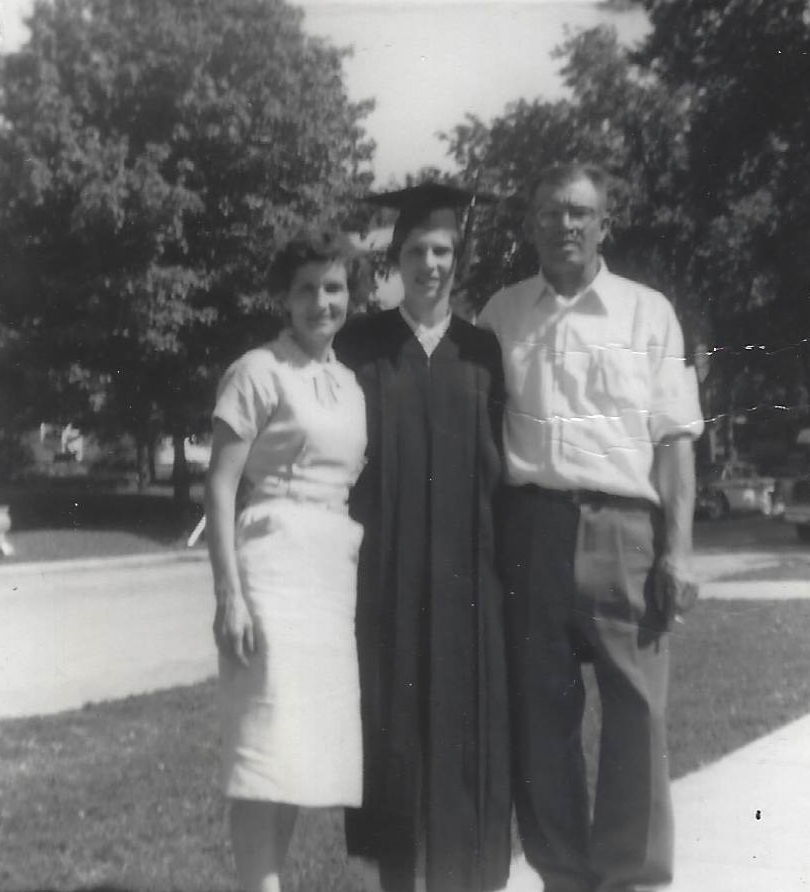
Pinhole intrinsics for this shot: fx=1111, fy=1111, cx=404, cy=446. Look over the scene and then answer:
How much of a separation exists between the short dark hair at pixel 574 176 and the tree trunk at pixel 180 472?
7.15 feet

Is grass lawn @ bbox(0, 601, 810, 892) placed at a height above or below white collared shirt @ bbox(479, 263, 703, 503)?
below

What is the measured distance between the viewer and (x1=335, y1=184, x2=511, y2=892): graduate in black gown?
262 cm

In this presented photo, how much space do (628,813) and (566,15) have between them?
7.64 ft

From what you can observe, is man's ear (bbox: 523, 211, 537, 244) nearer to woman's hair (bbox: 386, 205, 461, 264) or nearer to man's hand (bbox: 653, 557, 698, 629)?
woman's hair (bbox: 386, 205, 461, 264)

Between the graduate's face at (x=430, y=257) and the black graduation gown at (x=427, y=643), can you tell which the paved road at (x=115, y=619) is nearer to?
the black graduation gown at (x=427, y=643)

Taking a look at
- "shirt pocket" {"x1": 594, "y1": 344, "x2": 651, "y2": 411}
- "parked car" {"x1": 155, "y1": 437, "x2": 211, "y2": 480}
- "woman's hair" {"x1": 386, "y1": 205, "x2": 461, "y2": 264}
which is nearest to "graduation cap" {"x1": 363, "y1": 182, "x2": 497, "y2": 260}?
"woman's hair" {"x1": 386, "y1": 205, "x2": 461, "y2": 264}

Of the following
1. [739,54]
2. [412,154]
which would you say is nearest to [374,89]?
[412,154]

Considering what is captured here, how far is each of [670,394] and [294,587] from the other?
102cm

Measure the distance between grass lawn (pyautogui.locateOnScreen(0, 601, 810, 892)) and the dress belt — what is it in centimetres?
124

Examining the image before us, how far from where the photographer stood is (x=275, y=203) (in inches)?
147

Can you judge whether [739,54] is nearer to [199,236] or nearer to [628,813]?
[199,236]

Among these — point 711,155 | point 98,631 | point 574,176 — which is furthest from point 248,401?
point 98,631

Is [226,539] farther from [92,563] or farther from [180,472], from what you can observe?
[92,563]

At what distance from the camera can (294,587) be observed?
8.17ft
